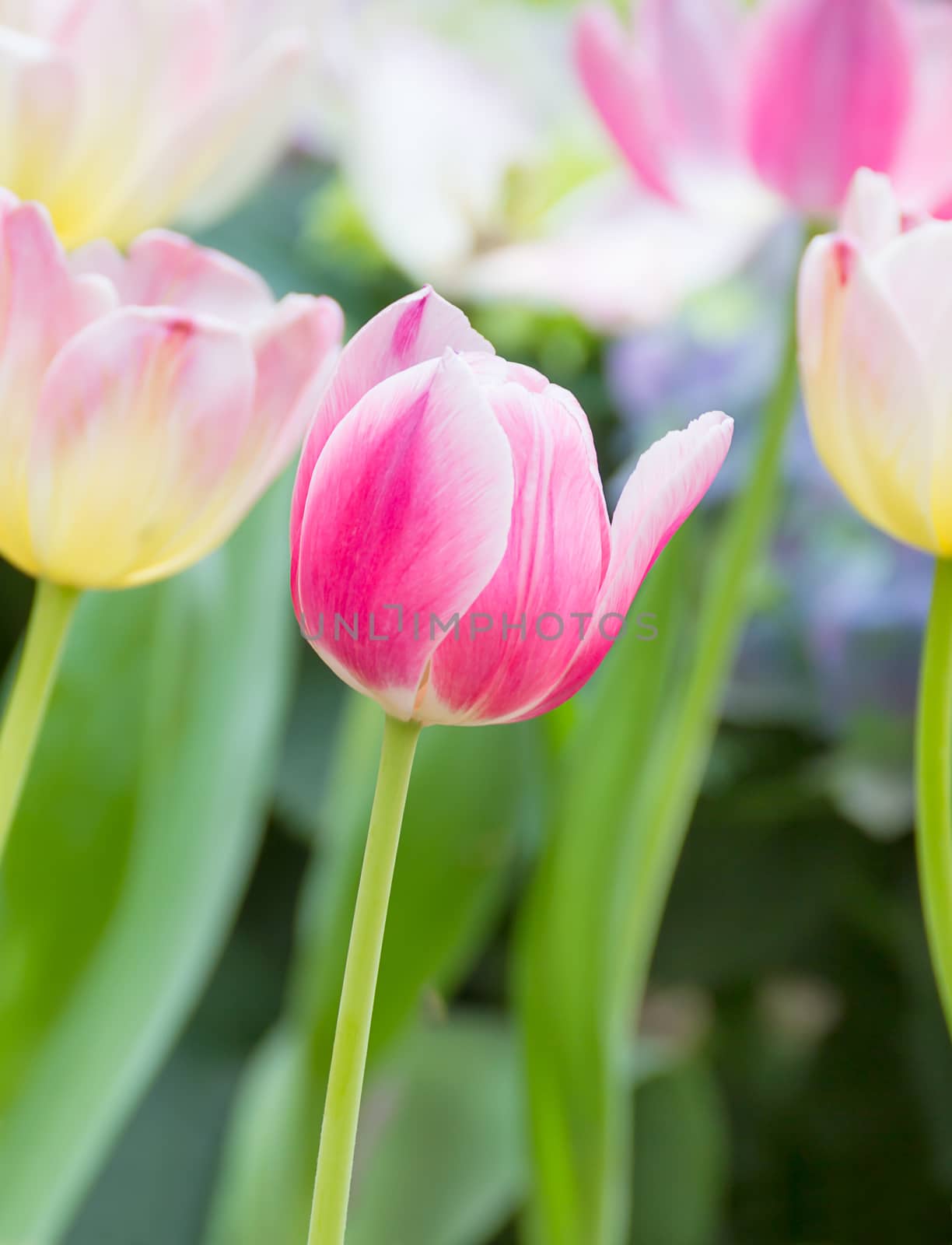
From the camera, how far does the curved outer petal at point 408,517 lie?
12cm

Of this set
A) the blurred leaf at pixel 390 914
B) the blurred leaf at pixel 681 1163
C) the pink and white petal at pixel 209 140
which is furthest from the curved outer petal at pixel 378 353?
the blurred leaf at pixel 681 1163

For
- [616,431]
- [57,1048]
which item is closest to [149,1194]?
[57,1048]

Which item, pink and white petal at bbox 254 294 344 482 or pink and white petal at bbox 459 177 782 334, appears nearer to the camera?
pink and white petal at bbox 254 294 344 482

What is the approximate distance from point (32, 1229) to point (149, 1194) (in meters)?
0.15

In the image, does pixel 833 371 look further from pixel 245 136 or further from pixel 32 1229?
pixel 32 1229

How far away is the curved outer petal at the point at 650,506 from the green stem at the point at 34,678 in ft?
0.20

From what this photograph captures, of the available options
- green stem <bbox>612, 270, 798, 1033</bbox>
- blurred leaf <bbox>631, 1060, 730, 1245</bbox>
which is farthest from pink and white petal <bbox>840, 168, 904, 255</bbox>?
blurred leaf <bbox>631, 1060, 730, 1245</bbox>

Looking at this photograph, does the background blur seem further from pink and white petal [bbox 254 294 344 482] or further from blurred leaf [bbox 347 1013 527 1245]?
pink and white petal [bbox 254 294 344 482]

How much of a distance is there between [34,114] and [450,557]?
128 millimetres

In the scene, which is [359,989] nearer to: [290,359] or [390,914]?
[290,359]

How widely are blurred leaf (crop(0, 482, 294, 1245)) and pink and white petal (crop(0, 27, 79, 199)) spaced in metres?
0.13

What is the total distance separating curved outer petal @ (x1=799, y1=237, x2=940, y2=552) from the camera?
14cm

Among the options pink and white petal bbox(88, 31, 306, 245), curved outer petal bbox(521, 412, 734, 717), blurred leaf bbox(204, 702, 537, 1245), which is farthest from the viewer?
blurred leaf bbox(204, 702, 537, 1245)

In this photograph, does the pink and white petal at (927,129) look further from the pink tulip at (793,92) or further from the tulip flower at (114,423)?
the tulip flower at (114,423)
